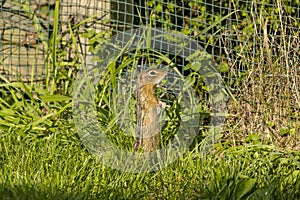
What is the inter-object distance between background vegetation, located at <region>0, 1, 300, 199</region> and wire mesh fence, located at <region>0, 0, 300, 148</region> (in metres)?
0.01

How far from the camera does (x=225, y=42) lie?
4.97 metres

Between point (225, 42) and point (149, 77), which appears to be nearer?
point (149, 77)

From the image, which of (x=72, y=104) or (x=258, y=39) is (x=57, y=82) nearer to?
(x=72, y=104)

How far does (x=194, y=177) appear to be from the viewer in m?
Result: 3.78

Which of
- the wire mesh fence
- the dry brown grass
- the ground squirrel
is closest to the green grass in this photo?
the ground squirrel

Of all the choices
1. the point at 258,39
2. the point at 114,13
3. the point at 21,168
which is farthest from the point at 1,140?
the point at 258,39

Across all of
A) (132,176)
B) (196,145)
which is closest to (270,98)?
(196,145)

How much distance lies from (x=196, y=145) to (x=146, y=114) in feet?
1.55

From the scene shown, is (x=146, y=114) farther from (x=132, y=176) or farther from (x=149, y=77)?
(x=132, y=176)

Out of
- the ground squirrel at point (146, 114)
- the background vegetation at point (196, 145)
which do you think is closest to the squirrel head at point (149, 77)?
the ground squirrel at point (146, 114)

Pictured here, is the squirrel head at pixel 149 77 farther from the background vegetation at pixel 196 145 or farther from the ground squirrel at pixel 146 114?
the background vegetation at pixel 196 145

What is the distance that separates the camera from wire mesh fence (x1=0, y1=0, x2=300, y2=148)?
4.79 meters

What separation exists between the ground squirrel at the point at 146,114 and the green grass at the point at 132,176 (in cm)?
21

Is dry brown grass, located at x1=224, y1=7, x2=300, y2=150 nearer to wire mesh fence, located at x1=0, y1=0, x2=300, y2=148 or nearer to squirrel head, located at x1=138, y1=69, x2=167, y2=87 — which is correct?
wire mesh fence, located at x1=0, y1=0, x2=300, y2=148
